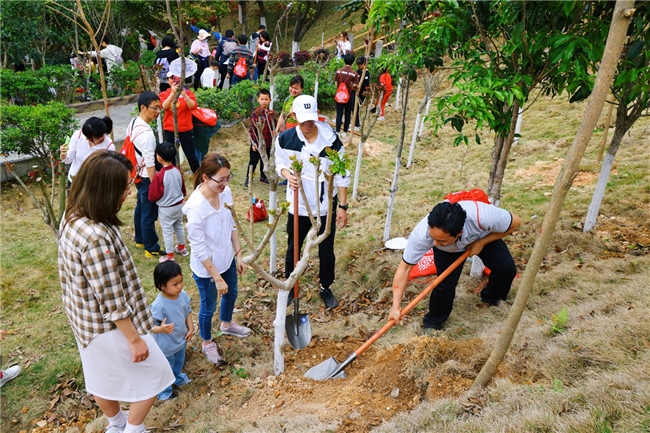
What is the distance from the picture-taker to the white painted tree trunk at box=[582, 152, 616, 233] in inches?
196

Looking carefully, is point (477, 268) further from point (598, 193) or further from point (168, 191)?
point (168, 191)

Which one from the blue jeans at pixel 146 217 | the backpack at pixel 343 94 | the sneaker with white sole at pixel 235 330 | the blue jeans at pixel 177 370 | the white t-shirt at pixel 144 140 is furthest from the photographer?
the backpack at pixel 343 94

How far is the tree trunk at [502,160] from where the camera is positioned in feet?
13.4

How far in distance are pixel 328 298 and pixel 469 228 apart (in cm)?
191

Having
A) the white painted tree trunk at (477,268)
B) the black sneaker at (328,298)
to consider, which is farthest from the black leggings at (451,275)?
the black sneaker at (328,298)

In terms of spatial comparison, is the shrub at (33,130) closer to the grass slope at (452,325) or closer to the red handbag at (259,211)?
the grass slope at (452,325)

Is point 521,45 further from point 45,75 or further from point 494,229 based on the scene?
point 45,75

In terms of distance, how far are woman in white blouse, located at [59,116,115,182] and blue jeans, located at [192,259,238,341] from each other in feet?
6.58

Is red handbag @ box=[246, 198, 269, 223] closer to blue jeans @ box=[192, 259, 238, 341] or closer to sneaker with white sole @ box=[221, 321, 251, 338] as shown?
sneaker with white sole @ box=[221, 321, 251, 338]

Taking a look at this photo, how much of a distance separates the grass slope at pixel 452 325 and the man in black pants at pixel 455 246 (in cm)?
25

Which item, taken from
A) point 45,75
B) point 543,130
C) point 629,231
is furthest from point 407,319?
point 45,75

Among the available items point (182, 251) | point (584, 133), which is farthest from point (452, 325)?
point (182, 251)

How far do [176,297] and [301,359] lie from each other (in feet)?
4.37

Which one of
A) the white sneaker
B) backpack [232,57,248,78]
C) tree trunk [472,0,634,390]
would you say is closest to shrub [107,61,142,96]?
backpack [232,57,248,78]
